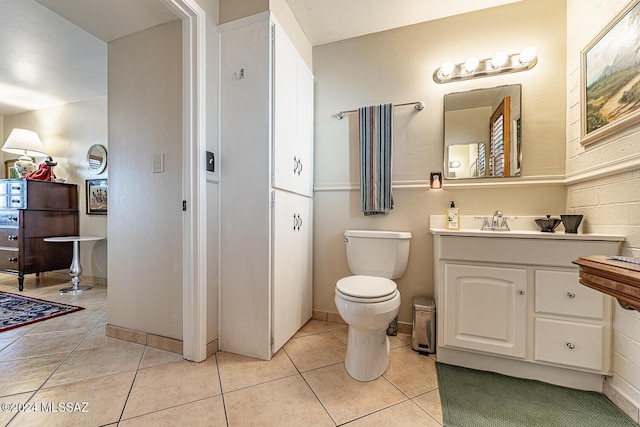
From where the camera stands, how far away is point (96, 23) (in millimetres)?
1664

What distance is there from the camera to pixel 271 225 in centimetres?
154

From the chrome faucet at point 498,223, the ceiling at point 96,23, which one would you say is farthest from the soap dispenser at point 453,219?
the ceiling at point 96,23

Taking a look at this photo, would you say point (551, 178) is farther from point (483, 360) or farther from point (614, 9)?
point (483, 360)

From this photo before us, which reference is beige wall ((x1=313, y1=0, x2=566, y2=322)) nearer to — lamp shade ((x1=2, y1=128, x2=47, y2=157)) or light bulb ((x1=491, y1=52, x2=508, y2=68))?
light bulb ((x1=491, y1=52, x2=508, y2=68))

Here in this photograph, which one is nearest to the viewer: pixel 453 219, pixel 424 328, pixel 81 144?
pixel 424 328

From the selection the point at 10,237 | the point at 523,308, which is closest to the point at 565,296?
the point at 523,308

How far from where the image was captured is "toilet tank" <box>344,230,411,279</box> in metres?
1.79

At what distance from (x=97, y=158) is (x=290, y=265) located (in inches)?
120

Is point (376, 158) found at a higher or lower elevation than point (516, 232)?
higher

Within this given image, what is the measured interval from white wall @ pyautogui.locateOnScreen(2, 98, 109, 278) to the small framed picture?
0.06 meters

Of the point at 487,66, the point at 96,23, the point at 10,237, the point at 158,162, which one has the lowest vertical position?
the point at 10,237

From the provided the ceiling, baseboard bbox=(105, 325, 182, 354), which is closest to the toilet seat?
baseboard bbox=(105, 325, 182, 354)

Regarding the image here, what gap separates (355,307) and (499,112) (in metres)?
1.62

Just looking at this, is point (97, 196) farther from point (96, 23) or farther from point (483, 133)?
point (483, 133)
